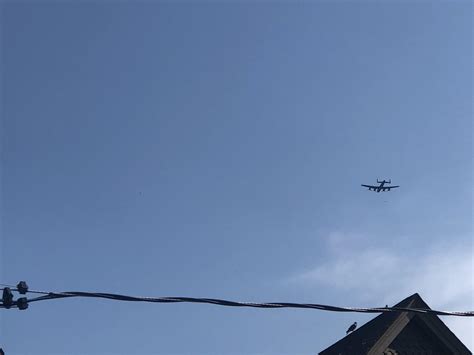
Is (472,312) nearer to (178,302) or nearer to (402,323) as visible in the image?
(178,302)

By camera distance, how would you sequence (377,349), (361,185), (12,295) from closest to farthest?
(12,295) → (377,349) → (361,185)

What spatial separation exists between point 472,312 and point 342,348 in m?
9.03

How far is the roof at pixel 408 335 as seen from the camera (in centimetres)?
1856

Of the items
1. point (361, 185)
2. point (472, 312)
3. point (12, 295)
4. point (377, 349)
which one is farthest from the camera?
point (361, 185)

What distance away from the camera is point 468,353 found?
1903 cm

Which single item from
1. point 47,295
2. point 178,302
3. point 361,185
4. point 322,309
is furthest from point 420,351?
point 361,185

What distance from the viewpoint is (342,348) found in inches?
746

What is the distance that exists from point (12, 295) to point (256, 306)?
12.0 ft

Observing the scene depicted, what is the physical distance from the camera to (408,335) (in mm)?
19016

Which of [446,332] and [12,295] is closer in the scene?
[12,295]

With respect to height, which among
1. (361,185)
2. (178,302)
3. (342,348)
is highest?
(361,185)

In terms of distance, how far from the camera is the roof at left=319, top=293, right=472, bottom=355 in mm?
18562

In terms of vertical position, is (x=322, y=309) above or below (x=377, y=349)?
below

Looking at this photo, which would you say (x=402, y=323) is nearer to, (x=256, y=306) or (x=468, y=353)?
(x=468, y=353)
